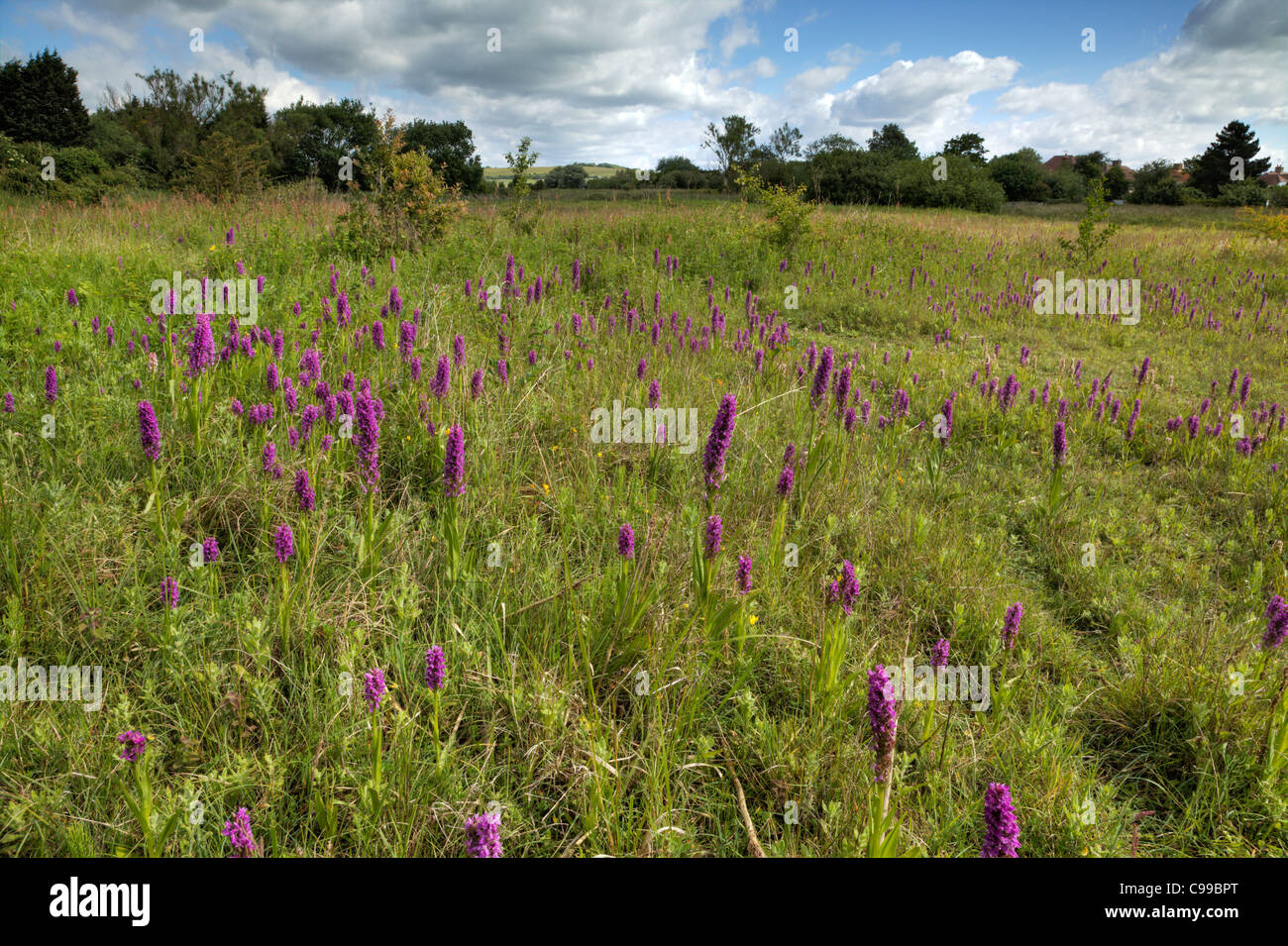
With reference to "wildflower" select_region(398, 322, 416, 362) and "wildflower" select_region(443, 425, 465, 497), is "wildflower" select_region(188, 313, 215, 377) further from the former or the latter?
"wildflower" select_region(443, 425, 465, 497)

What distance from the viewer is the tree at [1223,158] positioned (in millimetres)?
50753

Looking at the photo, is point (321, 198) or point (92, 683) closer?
point (92, 683)

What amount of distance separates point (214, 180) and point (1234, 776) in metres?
17.5

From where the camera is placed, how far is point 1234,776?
2213 mm

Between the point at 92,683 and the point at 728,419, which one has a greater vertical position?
the point at 728,419

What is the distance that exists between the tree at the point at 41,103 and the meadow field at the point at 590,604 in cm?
4050

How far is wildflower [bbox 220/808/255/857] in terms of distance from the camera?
1535 millimetres

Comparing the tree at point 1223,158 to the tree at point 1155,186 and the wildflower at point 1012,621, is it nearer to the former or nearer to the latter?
the tree at point 1155,186

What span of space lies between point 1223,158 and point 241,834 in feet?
242

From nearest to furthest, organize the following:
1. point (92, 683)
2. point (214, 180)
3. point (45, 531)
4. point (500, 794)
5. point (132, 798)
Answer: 1. point (132, 798)
2. point (500, 794)
3. point (92, 683)
4. point (45, 531)
5. point (214, 180)

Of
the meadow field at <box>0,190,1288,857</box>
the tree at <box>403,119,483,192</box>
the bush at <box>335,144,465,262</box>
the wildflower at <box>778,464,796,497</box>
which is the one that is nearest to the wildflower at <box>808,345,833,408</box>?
the meadow field at <box>0,190,1288,857</box>

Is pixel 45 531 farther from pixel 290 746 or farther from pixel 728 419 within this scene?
pixel 728 419
